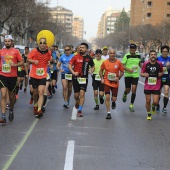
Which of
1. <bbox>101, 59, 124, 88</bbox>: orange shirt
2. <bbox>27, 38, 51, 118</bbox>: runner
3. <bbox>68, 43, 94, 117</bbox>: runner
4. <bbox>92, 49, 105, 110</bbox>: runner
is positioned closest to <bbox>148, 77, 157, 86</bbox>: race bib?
<bbox>101, 59, 124, 88</bbox>: orange shirt

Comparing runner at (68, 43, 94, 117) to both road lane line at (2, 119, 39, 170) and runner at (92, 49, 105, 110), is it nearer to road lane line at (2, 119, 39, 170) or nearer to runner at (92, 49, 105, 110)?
runner at (92, 49, 105, 110)

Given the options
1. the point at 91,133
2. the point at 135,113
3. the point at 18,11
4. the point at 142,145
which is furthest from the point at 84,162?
the point at 18,11

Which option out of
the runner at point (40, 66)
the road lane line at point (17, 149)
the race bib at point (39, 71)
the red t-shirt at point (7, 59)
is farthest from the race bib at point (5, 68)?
the road lane line at point (17, 149)

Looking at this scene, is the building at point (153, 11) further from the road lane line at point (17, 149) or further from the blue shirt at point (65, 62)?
the road lane line at point (17, 149)

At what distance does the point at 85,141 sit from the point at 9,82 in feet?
9.29

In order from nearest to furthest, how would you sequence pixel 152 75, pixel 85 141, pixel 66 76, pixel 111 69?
pixel 85 141, pixel 152 75, pixel 111 69, pixel 66 76

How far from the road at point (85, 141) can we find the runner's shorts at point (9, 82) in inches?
31.7

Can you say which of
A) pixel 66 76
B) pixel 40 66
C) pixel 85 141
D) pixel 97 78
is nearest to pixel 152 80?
pixel 97 78

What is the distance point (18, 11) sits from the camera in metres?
40.2

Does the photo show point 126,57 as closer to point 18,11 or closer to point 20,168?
point 20,168

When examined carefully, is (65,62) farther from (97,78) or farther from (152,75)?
(152,75)

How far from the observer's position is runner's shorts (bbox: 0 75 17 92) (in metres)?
9.77

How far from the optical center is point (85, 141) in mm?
7949

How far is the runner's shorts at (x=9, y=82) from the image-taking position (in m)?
9.77
